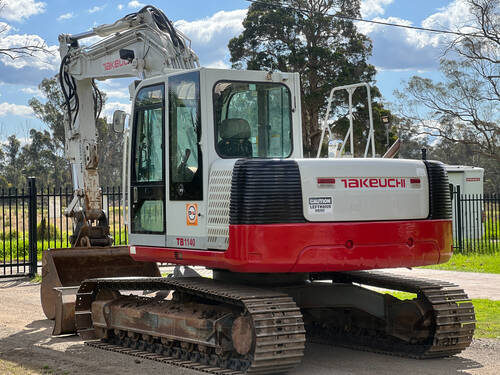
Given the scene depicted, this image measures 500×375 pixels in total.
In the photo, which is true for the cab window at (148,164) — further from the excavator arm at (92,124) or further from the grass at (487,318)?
the grass at (487,318)

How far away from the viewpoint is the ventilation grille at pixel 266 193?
7.59 m

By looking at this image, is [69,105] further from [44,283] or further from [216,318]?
[216,318]

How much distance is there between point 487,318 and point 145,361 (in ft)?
17.1

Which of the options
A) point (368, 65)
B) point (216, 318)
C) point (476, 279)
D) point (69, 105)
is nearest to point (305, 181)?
point (216, 318)

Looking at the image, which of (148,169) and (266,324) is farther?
(148,169)

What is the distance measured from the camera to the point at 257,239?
7.55 meters

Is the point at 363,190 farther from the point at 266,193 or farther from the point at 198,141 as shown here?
the point at 198,141

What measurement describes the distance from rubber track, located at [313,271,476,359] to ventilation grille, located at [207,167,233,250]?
7.31 ft

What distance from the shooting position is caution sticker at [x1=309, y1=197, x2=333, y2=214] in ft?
25.5

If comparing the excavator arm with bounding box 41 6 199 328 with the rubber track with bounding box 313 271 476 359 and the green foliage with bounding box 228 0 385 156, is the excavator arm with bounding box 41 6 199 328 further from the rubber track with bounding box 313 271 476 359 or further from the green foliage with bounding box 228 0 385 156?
the green foliage with bounding box 228 0 385 156

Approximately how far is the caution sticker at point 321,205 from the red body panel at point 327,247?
14 centimetres

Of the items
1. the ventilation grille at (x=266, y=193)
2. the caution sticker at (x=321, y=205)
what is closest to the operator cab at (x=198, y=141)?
the ventilation grille at (x=266, y=193)

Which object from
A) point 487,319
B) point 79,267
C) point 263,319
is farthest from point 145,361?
point 487,319

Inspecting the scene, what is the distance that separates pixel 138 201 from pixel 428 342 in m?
3.57
